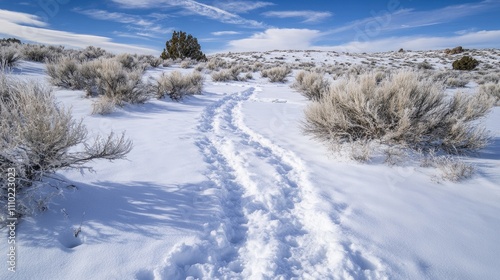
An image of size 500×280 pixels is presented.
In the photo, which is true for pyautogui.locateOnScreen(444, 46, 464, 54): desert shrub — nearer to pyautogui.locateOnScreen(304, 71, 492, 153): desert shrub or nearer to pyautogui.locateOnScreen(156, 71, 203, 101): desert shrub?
pyautogui.locateOnScreen(304, 71, 492, 153): desert shrub

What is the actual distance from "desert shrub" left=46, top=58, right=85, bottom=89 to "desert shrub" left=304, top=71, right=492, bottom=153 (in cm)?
674

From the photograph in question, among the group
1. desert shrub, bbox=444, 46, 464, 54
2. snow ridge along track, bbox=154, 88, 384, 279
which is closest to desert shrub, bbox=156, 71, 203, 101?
snow ridge along track, bbox=154, 88, 384, 279

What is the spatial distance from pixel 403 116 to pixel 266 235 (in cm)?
273

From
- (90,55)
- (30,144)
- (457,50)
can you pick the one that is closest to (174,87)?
(30,144)

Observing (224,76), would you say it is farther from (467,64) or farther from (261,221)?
(467,64)

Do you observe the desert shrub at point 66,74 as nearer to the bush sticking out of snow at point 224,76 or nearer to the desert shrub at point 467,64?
the bush sticking out of snow at point 224,76

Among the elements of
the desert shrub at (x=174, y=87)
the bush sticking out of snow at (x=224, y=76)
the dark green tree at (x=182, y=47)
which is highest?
the dark green tree at (x=182, y=47)

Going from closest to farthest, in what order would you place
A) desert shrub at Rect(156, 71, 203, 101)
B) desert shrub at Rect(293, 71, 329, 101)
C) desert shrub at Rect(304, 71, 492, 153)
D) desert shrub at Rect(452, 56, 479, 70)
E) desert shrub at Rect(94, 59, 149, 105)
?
desert shrub at Rect(304, 71, 492, 153), desert shrub at Rect(94, 59, 149, 105), desert shrub at Rect(156, 71, 203, 101), desert shrub at Rect(293, 71, 329, 101), desert shrub at Rect(452, 56, 479, 70)

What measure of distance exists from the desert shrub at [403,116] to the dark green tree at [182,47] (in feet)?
69.7

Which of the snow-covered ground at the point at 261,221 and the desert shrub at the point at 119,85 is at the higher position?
the desert shrub at the point at 119,85

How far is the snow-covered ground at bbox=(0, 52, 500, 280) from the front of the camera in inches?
71.4

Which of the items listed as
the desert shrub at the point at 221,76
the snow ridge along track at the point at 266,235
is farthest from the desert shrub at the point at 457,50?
the snow ridge along track at the point at 266,235

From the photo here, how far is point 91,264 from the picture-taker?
1722 mm

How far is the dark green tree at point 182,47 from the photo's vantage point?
23328 millimetres
